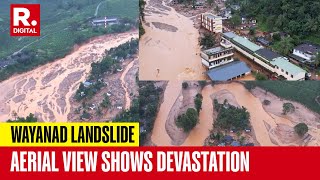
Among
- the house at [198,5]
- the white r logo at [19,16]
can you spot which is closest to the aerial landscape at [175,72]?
the white r logo at [19,16]

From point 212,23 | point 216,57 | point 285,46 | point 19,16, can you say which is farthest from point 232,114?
point 19,16

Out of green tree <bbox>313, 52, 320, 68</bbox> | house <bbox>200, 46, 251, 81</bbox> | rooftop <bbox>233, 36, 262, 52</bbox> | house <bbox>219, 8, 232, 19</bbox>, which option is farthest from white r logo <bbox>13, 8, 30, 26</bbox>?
green tree <bbox>313, 52, 320, 68</bbox>

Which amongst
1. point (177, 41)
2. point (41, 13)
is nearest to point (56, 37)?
point (41, 13)

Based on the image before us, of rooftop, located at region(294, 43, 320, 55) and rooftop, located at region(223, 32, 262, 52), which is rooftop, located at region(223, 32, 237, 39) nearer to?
rooftop, located at region(223, 32, 262, 52)

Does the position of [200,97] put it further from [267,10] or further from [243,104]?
[267,10]

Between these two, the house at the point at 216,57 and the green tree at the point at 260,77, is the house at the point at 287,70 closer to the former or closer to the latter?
the green tree at the point at 260,77

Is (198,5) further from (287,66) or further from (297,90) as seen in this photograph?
(297,90)

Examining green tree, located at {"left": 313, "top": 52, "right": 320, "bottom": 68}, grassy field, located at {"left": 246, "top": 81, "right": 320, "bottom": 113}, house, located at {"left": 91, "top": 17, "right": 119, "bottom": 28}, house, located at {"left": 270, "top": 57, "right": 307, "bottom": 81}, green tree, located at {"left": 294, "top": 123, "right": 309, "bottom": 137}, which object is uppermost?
house, located at {"left": 91, "top": 17, "right": 119, "bottom": 28}
